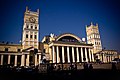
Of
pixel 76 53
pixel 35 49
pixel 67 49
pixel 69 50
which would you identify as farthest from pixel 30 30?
pixel 76 53

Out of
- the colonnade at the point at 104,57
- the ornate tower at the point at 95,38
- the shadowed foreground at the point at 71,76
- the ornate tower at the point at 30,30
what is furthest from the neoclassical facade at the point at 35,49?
the shadowed foreground at the point at 71,76

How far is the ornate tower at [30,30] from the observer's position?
36.2 metres

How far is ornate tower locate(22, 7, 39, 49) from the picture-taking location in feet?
119

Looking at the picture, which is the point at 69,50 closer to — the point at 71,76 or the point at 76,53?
the point at 76,53

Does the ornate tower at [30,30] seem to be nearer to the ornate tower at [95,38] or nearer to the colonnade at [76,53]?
the colonnade at [76,53]

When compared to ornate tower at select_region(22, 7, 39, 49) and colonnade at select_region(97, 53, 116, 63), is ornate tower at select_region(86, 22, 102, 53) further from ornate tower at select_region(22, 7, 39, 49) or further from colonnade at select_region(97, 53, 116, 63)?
ornate tower at select_region(22, 7, 39, 49)

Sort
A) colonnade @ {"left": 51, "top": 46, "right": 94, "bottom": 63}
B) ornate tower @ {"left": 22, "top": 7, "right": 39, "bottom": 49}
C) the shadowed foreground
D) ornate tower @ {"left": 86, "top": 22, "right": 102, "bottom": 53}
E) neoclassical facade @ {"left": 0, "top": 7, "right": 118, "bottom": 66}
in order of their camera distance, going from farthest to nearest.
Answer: ornate tower @ {"left": 86, "top": 22, "right": 102, "bottom": 53}, colonnade @ {"left": 51, "top": 46, "right": 94, "bottom": 63}, ornate tower @ {"left": 22, "top": 7, "right": 39, "bottom": 49}, neoclassical facade @ {"left": 0, "top": 7, "right": 118, "bottom": 66}, the shadowed foreground

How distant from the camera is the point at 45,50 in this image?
3959cm

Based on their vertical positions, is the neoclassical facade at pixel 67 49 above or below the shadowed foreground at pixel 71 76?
above

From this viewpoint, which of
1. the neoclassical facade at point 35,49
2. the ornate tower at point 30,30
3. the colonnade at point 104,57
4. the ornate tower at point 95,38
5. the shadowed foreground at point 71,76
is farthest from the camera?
the ornate tower at point 95,38

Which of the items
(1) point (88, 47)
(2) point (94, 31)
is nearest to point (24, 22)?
(1) point (88, 47)

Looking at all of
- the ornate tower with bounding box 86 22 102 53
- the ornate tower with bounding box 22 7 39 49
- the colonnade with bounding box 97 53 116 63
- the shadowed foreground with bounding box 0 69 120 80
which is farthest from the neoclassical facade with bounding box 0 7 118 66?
the shadowed foreground with bounding box 0 69 120 80

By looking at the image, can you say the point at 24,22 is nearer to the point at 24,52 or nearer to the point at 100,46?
the point at 24,52

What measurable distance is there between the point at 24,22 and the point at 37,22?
400 cm
